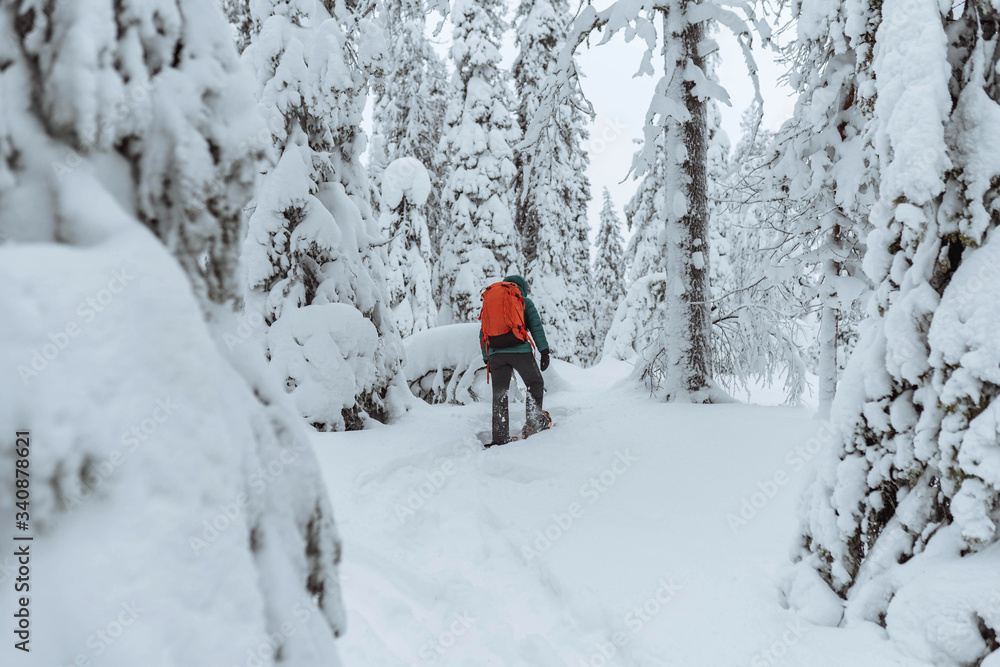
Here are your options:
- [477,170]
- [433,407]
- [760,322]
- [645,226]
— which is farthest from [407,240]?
[760,322]

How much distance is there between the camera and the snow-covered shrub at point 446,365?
976cm

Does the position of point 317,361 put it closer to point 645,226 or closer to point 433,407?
point 433,407

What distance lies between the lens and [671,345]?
7312mm

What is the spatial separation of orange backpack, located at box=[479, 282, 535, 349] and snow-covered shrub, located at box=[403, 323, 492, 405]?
2.93m

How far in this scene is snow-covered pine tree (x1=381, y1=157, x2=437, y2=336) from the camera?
16.8m

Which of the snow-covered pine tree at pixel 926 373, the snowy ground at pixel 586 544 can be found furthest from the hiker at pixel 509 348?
the snow-covered pine tree at pixel 926 373

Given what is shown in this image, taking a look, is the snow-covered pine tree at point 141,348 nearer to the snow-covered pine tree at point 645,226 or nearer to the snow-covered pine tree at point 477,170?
the snow-covered pine tree at point 477,170

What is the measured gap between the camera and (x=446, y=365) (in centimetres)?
1017

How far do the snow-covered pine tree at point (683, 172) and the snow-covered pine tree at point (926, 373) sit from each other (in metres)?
3.92

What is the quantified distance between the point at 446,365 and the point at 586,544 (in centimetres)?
648

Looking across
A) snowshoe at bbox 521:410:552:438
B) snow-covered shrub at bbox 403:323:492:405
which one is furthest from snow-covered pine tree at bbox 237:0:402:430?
snow-covered shrub at bbox 403:323:492:405

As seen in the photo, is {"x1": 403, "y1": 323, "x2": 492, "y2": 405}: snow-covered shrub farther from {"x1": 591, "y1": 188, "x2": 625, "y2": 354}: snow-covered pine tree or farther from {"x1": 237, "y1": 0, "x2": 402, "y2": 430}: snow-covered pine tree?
{"x1": 591, "y1": 188, "x2": 625, "y2": 354}: snow-covered pine tree

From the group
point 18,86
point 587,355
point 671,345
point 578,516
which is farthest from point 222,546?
point 587,355

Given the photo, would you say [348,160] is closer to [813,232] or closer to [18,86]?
[813,232]
